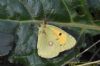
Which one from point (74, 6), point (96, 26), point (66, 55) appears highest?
point (74, 6)

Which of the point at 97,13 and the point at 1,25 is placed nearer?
the point at 1,25

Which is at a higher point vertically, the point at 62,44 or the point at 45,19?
the point at 45,19

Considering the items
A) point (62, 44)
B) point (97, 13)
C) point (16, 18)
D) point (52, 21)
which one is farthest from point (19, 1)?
point (97, 13)

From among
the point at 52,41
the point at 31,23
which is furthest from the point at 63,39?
the point at 31,23

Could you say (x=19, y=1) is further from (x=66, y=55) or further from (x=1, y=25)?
(x=66, y=55)
